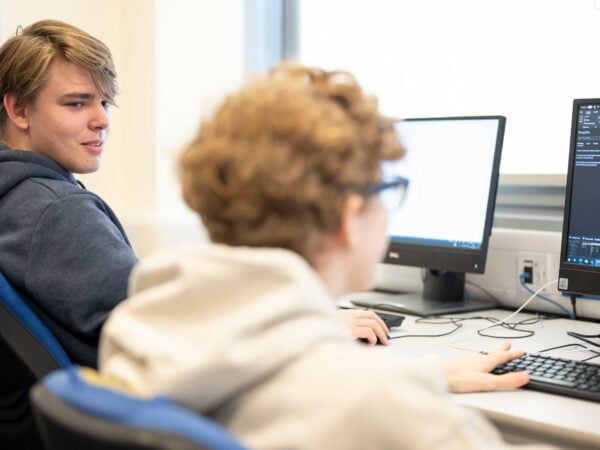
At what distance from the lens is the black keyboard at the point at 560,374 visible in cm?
125

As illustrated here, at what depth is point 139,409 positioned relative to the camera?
643 mm

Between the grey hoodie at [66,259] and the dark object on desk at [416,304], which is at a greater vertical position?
the grey hoodie at [66,259]

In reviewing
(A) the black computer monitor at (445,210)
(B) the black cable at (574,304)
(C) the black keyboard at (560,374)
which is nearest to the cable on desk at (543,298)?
(B) the black cable at (574,304)

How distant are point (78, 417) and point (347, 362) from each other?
0.80 feet

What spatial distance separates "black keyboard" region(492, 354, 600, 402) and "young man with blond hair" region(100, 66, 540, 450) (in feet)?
1.69

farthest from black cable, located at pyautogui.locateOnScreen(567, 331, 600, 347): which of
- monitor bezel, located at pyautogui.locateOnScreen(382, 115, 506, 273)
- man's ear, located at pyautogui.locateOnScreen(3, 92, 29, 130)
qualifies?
man's ear, located at pyautogui.locateOnScreen(3, 92, 29, 130)

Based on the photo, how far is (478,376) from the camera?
1.30 meters

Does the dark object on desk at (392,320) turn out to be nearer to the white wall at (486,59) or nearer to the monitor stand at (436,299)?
the monitor stand at (436,299)

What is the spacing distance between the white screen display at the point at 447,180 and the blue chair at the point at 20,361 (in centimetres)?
96

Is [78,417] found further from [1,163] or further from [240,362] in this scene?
[1,163]

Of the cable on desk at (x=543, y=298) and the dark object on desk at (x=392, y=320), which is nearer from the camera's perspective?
the dark object on desk at (x=392, y=320)

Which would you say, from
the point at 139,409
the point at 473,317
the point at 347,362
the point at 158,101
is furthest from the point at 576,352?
the point at 158,101

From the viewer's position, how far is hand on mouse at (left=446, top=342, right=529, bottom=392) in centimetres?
129

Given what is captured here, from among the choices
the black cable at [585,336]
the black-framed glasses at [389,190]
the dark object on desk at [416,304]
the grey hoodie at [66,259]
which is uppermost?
the black-framed glasses at [389,190]
